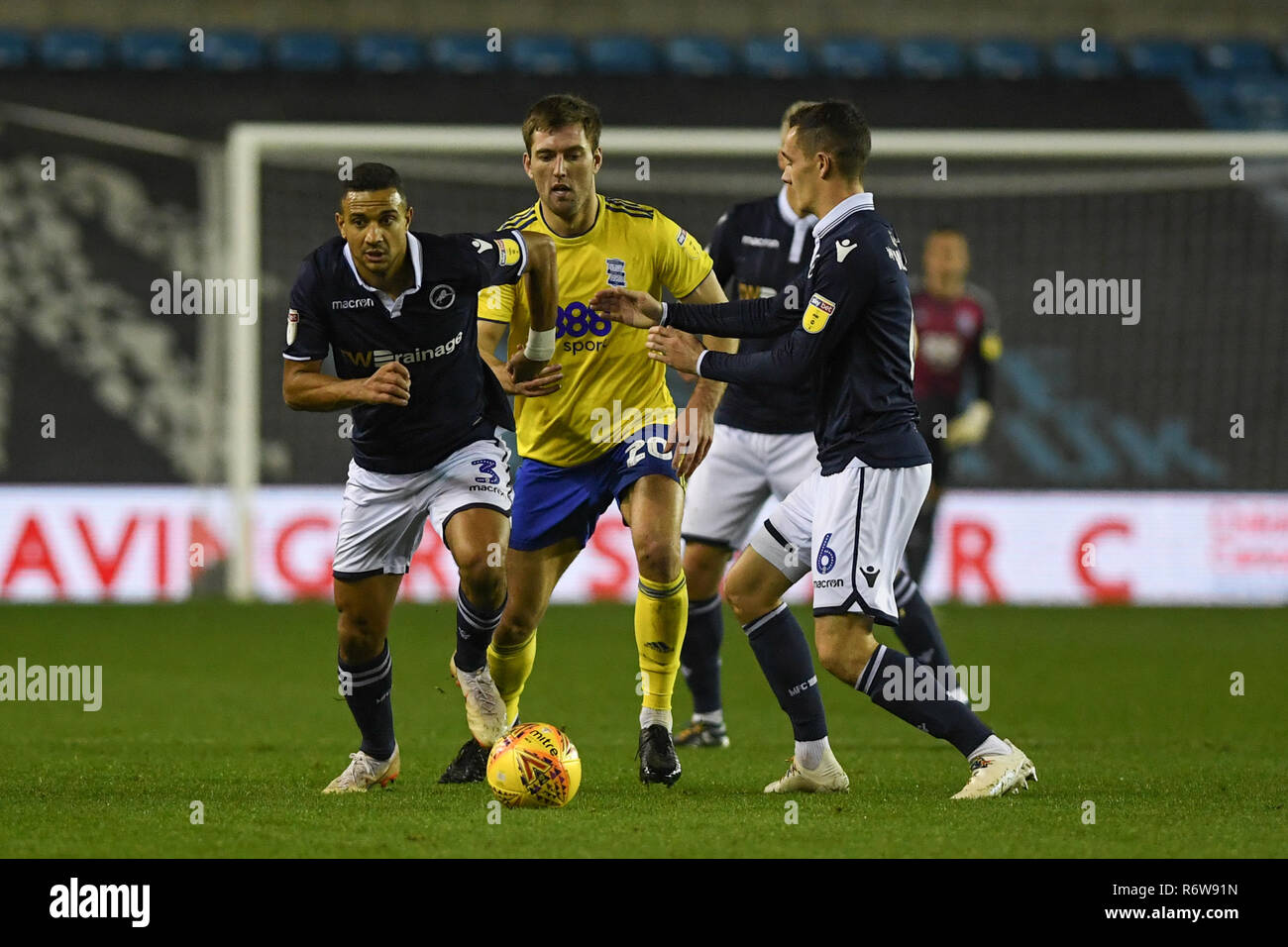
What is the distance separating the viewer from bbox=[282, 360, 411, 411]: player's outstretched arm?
206 inches

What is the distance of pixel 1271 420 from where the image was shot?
15.8 metres

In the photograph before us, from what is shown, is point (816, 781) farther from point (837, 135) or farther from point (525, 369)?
point (837, 135)

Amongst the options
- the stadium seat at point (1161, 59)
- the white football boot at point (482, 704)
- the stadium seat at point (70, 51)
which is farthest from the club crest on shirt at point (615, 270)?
the stadium seat at point (1161, 59)

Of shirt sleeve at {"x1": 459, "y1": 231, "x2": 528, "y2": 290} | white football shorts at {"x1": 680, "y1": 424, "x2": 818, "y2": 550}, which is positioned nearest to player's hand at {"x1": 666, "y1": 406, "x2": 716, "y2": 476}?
shirt sleeve at {"x1": 459, "y1": 231, "x2": 528, "y2": 290}

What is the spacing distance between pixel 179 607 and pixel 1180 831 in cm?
986

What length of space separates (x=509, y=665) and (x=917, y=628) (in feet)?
5.50

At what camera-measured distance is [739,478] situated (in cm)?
718

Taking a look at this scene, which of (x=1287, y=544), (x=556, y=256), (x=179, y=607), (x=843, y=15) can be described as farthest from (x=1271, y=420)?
(x=556, y=256)

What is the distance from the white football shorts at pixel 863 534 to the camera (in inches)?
207

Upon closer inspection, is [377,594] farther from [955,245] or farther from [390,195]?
[955,245]

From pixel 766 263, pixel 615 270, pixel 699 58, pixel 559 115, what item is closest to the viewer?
pixel 559 115

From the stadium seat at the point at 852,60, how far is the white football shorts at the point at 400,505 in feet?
40.9

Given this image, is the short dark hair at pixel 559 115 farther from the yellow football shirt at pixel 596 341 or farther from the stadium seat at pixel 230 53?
the stadium seat at pixel 230 53

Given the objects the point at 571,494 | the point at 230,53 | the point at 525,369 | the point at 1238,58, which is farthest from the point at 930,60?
the point at 525,369
